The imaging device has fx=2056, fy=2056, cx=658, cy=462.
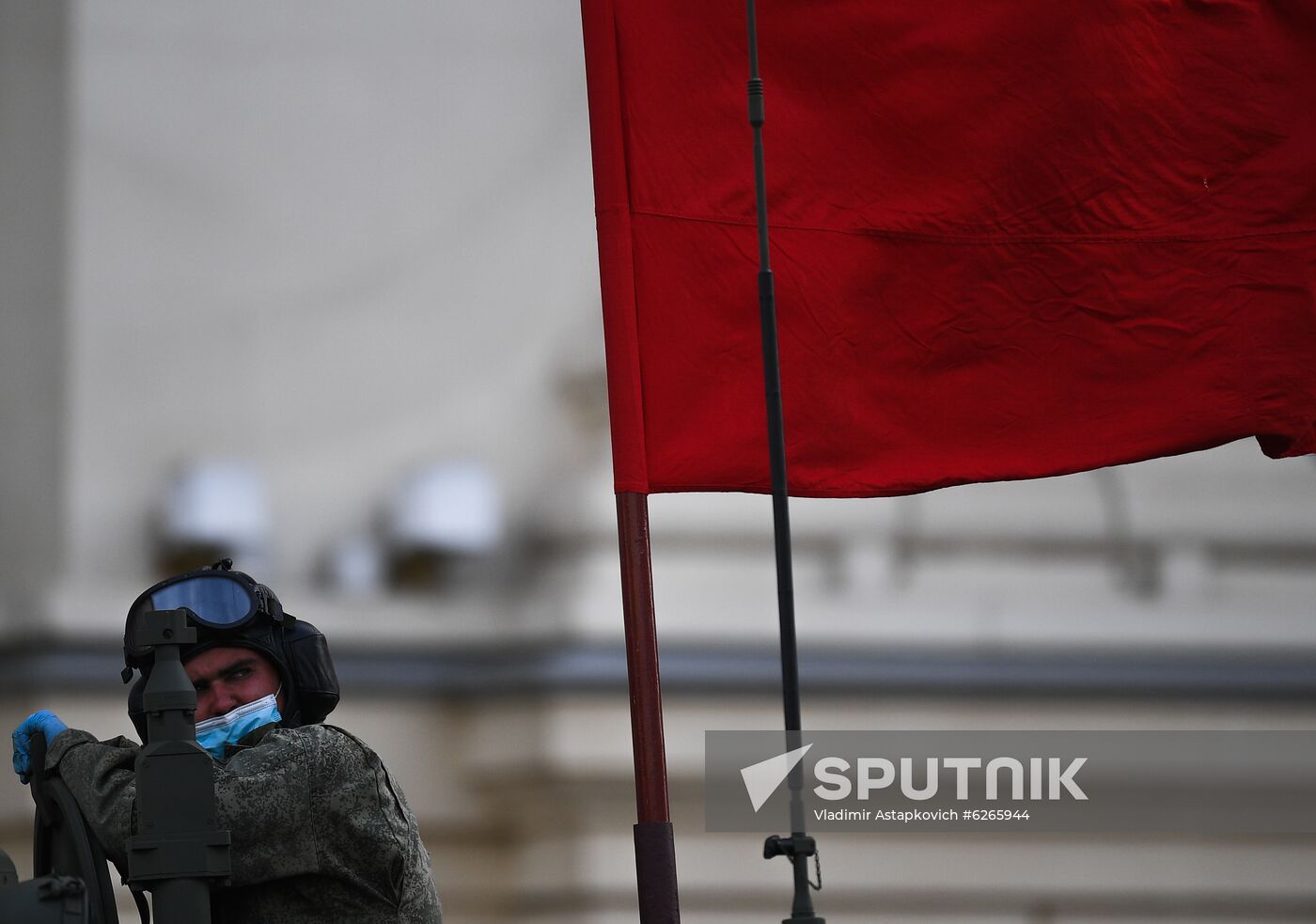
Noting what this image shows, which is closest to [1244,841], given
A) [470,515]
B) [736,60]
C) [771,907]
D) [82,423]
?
[771,907]

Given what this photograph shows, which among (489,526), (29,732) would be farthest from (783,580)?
(489,526)

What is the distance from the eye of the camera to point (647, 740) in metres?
3.78

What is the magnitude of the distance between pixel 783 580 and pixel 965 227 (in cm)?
155

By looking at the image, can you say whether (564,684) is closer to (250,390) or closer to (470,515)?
(470,515)

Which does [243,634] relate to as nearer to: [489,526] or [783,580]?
[783,580]

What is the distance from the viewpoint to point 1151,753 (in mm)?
5898

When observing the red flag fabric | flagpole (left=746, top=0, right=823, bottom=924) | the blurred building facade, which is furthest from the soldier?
the blurred building facade

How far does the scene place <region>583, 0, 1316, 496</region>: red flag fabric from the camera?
4.23 meters

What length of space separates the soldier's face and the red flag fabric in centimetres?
107

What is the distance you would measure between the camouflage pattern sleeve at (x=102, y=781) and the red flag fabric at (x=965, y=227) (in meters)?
1.35

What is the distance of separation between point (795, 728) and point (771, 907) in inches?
104

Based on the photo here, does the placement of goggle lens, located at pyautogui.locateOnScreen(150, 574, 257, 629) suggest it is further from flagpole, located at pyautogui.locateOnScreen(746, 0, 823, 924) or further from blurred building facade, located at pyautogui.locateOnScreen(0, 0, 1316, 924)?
blurred building facade, located at pyautogui.locateOnScreen(0, 0, 1316, 924)

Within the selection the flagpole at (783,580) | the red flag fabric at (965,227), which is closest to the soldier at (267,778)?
the flagpole at (783,580)

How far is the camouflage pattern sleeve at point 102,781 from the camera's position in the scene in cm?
313
